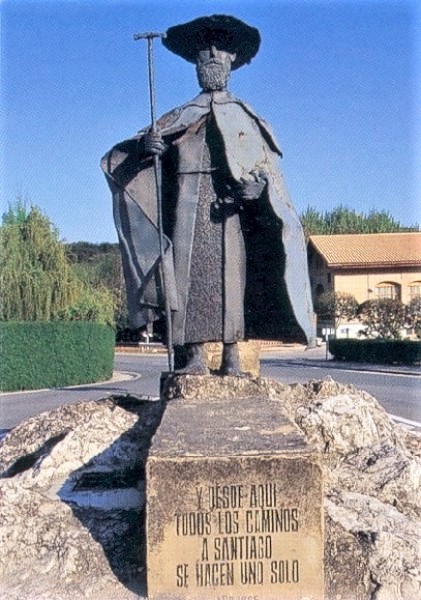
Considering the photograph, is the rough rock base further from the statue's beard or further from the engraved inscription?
the statue's beard

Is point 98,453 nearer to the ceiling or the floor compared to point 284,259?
nearer to the floor

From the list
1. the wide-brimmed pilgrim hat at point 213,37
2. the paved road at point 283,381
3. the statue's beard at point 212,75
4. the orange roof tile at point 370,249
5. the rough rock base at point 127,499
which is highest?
the orange roof tile at point 370,249

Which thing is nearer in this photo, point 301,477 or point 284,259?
point 301,477

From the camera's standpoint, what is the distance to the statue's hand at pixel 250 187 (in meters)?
5.10

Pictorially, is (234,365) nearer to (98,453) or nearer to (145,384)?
(98,453)

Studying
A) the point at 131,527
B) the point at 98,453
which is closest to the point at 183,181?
the point at 98,453

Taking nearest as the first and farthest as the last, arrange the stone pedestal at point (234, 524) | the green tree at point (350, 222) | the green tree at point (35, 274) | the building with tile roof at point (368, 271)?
the stone pedestal at point (234, 524), the green tree at point (35, 274), the building with tile roof at point (368, 271), the green tree at point (350, 222)

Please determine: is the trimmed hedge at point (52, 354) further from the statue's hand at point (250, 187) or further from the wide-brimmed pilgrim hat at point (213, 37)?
the statue's hand at point (250, 187)

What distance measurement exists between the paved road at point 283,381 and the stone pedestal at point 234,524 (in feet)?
32.1

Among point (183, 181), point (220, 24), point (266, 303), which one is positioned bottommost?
point (266, 303)

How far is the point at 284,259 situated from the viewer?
5.21 metres

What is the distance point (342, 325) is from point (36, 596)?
42.1 metres

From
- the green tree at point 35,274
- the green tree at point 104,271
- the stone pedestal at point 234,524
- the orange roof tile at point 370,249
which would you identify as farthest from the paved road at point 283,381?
the orange roof tile at point 370,249

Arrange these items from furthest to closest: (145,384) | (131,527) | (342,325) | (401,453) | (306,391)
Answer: (342,325) < (145,384) < (306,391) < (401,453) < (131,527)
